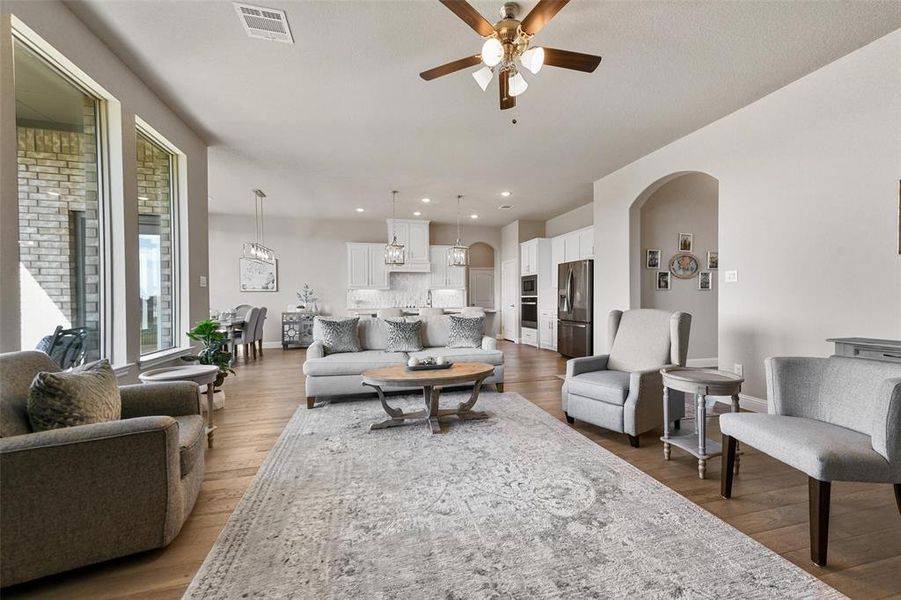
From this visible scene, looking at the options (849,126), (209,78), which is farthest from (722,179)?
(209,78)

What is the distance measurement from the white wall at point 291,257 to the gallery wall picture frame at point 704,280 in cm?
540

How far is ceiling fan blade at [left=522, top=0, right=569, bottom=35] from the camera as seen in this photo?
5.79ft

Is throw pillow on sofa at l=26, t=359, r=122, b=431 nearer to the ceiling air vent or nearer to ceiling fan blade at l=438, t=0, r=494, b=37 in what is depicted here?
the ceiling air vent

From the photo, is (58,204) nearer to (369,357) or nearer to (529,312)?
(369,357)

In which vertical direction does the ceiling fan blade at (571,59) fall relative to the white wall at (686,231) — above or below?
above

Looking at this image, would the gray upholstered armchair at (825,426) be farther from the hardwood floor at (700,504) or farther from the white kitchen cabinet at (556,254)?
the white kitchen cabinet at (556,254)

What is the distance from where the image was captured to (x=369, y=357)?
12.9 ft

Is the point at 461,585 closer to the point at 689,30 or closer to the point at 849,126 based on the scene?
the point at 689,30

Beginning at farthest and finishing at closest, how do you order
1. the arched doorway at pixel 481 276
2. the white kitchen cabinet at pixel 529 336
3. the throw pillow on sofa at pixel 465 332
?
the arched doorway at pixel 481 276 → the white kitchen cabinet at pixel 529 336 → the throw pillow on sofa at pixel 465 332

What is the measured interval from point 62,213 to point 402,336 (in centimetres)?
A: 291

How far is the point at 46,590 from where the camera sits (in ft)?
4.49

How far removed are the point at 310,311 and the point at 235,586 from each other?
709 cm

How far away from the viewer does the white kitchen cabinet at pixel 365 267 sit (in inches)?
325

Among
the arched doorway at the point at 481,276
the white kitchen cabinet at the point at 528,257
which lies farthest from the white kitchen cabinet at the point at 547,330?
the arched doorway at the point at 481,276
